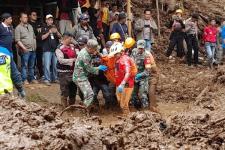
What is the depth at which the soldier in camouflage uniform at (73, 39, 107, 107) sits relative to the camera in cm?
1170

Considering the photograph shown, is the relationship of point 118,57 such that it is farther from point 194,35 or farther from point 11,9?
point 194,35

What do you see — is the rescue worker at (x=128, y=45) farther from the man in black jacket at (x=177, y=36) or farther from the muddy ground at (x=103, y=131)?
the man in black jacket at (x=177, y=36)

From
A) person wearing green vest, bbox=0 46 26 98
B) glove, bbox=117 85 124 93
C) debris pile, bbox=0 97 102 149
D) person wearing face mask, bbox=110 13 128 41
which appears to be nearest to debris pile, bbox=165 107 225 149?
debris pile, bbox=0 97 102 149

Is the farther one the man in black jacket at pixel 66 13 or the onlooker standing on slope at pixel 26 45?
the man in black jacket at pixel 66 13

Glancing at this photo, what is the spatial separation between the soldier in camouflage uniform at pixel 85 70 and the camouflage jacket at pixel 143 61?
100 cm

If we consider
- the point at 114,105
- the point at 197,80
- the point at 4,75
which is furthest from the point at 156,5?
the point at 4,75

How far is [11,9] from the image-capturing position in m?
16.1

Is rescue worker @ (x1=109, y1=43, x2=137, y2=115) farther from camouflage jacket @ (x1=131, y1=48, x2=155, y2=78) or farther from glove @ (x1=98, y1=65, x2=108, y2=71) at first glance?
camouflage jacket @ (x1=131, y1=48, x2=155, y2=78)

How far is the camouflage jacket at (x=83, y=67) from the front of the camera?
11695 millimetres

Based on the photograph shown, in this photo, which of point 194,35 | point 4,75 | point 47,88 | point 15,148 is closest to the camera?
point 15,148

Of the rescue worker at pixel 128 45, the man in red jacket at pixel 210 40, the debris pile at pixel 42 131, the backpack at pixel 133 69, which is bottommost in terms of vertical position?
the man in red jacket at pixel 210 40

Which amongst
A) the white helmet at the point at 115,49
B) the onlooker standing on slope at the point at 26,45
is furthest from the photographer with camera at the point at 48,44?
the white helmet at the point at 115,49

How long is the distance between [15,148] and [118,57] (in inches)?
275

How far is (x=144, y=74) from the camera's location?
1233cm
